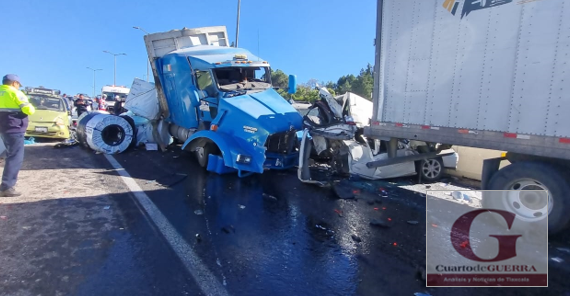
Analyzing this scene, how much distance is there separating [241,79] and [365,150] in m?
3.55

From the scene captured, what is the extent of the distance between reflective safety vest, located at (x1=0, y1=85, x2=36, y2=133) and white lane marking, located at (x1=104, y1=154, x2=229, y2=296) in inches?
80.4

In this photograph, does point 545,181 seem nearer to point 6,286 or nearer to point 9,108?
point 6,286

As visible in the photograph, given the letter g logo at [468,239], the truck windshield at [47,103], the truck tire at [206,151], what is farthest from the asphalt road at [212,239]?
the truck windshield at [47,103]

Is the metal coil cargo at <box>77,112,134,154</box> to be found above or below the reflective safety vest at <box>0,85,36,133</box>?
below

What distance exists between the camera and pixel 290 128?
690cm

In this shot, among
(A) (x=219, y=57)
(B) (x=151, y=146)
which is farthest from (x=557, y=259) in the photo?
(B) (x=151, y=146)

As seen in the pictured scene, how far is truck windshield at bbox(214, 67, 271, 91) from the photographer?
798 centimetres

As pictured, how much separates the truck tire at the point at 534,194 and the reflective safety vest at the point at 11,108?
285 inches

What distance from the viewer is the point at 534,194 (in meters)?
4.46

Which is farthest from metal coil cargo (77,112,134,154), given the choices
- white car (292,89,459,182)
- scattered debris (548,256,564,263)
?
scattered debris (548,256,564,263)

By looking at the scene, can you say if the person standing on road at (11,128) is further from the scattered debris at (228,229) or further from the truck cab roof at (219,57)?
the truck cab roof at (219,57)

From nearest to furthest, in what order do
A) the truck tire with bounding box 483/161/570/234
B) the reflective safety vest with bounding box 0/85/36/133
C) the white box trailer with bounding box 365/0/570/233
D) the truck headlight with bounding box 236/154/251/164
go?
the white box trailer with bounding box 365/0/570/233, the truck tire with bounding box 483/161/570/234, the reflective safety vest with bounding box 0/85/36/133, the truck headlight with bounding box 236/154/251/164

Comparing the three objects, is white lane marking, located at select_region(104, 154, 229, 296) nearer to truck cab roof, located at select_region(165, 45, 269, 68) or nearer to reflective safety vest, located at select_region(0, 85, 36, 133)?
reflective safety vest, located at select_region(0, 85, 36, 133)

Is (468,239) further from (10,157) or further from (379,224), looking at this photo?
(10,157)
